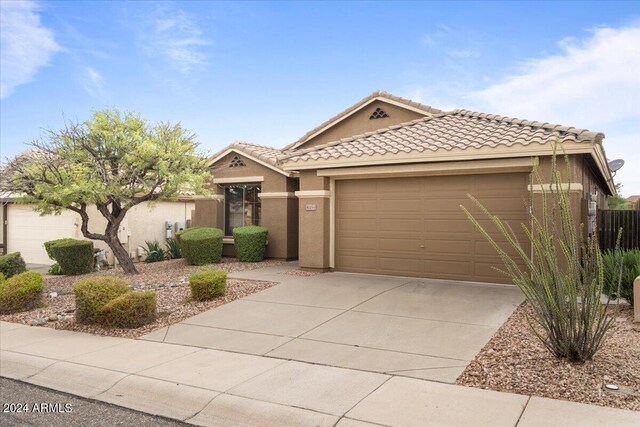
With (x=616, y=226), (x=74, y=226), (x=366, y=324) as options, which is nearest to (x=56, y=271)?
(x=74, y=226)

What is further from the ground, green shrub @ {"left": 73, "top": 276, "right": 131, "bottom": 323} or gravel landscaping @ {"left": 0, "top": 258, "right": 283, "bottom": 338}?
green shrub @ {"left": 73, "top": 276, "right": 131, "bottom": 323}

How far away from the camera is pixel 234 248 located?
17453 millimetres

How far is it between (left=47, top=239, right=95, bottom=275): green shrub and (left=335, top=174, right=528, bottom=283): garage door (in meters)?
8.05

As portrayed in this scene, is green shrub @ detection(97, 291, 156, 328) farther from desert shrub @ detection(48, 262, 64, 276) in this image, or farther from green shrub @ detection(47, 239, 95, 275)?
desert shrub @ detection(48, 262, 64, 276)

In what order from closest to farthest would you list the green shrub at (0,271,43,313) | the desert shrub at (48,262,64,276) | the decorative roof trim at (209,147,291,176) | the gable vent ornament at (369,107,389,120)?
the green shrub at (0,271,43,313) < the desert shrub at (48,262,64,276) < the decorative roof trim at (209,147,291,176) < the gable vent ornament at (369,107,389,120)

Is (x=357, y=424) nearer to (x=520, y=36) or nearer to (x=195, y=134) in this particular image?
(x=195, y=134)

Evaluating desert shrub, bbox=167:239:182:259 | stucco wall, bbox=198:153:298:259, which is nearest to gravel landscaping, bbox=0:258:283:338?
stucco wall, bbox=198:153:298:259

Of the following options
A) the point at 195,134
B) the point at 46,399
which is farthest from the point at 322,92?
the point at 46,399

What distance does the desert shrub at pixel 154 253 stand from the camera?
1850 cm

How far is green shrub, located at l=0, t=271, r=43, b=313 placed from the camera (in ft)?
33.0

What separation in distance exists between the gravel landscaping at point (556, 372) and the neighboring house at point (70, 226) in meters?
14.5

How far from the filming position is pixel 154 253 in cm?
1852

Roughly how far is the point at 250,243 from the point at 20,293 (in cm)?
704

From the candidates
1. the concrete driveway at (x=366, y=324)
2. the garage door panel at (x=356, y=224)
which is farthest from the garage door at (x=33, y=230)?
the concrete driveway at (x=366, y=324)
